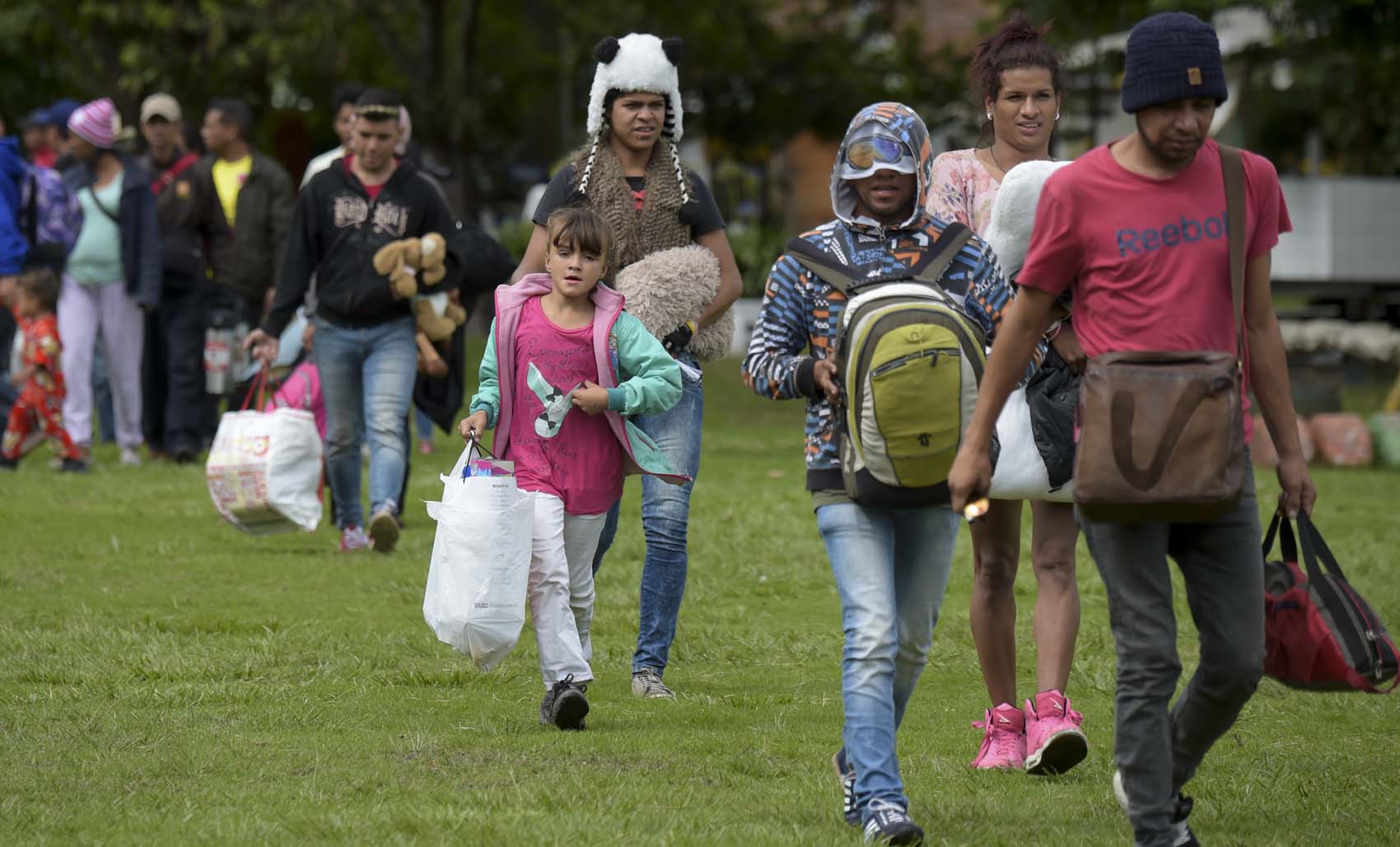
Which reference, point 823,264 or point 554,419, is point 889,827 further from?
point 554,419

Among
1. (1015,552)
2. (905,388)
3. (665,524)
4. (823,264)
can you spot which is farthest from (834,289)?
(665,524)

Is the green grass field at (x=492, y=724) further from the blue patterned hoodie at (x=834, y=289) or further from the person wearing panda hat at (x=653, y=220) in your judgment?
the blue patterned hoodie at (x=834, y=289)

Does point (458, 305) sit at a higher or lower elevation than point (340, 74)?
lower

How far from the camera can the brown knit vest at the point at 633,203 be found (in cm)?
742

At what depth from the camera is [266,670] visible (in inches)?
307

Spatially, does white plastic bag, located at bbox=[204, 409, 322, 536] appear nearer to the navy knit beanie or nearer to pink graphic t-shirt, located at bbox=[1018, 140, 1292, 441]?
pink graphic t-shirt, located at bbox=[1018, 140, 1292, 441]

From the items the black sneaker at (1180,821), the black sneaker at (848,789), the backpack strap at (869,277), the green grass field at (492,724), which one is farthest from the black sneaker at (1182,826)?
the backpack strap at (869,277)

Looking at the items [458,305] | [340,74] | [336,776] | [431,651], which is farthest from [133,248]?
[340,74]

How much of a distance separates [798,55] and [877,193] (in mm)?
31764

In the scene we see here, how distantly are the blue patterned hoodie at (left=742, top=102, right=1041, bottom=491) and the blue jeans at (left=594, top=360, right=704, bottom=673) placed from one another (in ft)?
5.82

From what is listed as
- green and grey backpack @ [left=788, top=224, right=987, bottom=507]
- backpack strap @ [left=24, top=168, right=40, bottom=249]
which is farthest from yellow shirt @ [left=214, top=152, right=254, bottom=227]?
green and grey backpack @ [left=788, top=224, right=987, bottom=507]

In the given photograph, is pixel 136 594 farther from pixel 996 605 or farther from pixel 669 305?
pixel 996 605

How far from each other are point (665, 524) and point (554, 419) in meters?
0.84

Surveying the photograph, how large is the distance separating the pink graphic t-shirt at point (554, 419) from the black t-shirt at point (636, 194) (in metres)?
0.65
